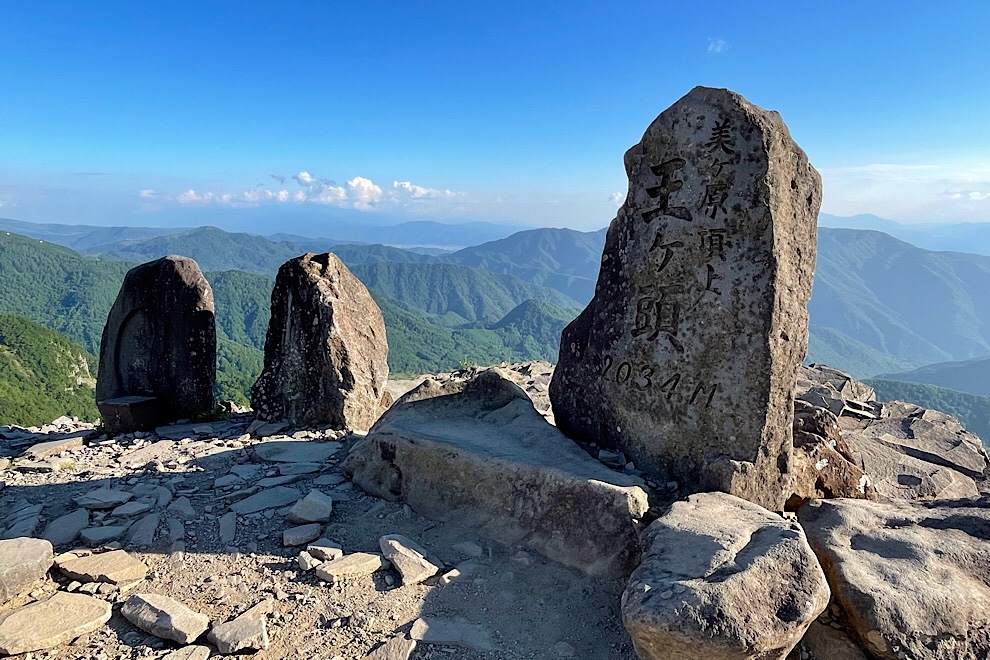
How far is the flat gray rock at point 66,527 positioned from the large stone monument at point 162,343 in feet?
14.5

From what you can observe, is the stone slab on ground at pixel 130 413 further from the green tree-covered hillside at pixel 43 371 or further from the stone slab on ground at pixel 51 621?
the green tree-covered hillside at pixel 43 371

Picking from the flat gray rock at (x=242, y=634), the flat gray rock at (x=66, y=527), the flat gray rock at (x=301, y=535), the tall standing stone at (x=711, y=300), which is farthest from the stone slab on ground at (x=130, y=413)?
the tall standing stone at (x=711, y=300)

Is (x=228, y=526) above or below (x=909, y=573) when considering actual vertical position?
below

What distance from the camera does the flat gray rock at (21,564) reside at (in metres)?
4.45

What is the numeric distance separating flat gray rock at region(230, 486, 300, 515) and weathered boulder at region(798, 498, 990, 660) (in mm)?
5445

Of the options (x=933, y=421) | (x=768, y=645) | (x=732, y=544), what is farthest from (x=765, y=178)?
(x=933, y=421)

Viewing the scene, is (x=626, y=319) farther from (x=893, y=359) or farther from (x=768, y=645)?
(x=893, y=359)

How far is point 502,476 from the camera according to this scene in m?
5.64

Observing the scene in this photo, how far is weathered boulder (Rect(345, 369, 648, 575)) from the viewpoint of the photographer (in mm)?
4957

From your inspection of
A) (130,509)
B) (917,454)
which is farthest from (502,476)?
(917,454)

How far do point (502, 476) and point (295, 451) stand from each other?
4.09 meters

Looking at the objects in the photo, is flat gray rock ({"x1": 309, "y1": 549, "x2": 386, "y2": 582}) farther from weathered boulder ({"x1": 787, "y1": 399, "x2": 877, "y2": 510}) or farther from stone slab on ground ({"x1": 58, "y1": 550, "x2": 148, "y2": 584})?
weathered boulder ({"x1": 787, "y1": 399, "x2": 877, "y2": 510})

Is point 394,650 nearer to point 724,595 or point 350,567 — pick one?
point 350,567

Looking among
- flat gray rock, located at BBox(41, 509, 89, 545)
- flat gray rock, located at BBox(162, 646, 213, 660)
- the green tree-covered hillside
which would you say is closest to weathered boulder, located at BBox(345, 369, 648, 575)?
flat gray rock, located at BBox(162, 646, 213, 660)
